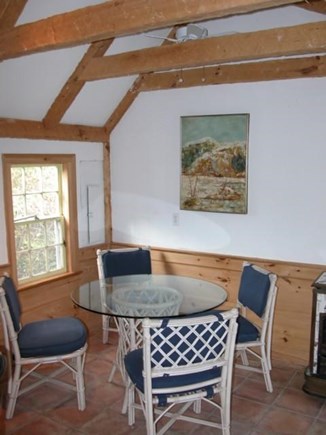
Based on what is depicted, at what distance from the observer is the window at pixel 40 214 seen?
3.81m

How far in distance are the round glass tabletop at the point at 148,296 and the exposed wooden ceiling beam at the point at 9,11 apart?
6.19 ft

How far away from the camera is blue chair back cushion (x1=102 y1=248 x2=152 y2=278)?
Answer: 13.0ft

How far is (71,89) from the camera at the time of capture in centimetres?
374

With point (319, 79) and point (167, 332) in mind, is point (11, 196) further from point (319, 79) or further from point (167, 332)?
point (319, 79)

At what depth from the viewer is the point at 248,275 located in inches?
137

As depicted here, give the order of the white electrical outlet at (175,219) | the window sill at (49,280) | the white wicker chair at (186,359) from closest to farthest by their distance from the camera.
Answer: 1. the white wicker chair at (186,359)
2. the window sill at (49,280)
3. the white electrical outlet at (175,219)

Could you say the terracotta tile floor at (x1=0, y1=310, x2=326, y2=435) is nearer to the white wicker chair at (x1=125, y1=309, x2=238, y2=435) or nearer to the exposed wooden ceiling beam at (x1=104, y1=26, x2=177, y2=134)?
the white wicker chair at (x1=125, y1=309, x2=238, y2=435)

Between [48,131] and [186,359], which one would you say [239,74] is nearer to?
[48,131]

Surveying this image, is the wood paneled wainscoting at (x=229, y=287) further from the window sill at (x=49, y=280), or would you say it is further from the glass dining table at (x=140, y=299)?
the glass dining table at (x=140, y=299)

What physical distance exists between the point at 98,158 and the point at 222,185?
55.6 inches

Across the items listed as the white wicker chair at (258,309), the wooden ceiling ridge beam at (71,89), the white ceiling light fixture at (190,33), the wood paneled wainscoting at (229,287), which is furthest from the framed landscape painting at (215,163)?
the wooden ceiling ridge beam at (71,89)

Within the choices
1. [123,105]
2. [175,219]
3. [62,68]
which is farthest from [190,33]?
[175,219]

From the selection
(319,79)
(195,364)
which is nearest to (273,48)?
(319,79)

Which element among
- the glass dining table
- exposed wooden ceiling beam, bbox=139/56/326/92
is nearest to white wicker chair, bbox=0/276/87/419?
the glass dining table
